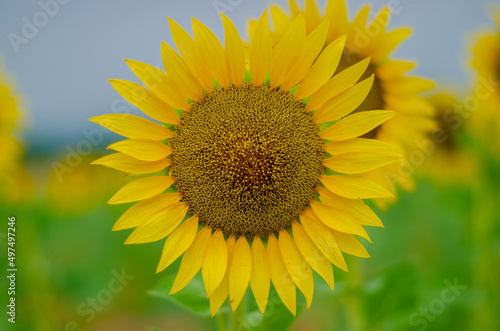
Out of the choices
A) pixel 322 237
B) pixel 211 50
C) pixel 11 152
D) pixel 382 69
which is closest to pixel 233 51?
pixel 211 50

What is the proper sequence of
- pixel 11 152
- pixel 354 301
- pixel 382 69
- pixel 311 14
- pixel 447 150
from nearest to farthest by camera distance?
pixel 311 14 < pixel 382 69 < pixel 354 301 < pixel 11 152 < pixel 447 150

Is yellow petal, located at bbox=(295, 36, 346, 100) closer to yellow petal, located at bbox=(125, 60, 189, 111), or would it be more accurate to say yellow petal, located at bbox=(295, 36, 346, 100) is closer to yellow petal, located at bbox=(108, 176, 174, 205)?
yellow petal, located at bbox=(125, 60, 189, 111)

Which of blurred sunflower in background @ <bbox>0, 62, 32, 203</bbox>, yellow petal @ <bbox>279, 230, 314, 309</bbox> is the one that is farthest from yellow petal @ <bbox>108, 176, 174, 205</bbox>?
blurred sunflower in background @ <bbox>0, 62, 32, 203</bbox>

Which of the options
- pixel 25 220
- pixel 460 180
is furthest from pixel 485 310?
pixel 25 220

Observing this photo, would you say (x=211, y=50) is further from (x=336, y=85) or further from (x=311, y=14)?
(x=311, y=14)

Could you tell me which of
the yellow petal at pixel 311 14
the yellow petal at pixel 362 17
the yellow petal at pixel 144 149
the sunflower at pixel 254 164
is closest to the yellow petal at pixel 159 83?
the sunflower at pixel 254 164

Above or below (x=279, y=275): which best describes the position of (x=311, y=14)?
above

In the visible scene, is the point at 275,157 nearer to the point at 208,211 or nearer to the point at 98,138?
the point at 208,211
